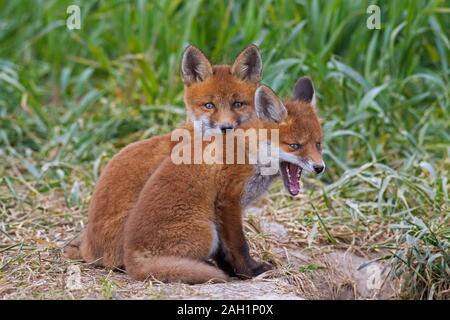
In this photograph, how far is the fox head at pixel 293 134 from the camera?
5.39 meters

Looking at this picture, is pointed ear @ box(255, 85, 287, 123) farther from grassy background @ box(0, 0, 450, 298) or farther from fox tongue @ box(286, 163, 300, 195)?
grassy background @ box(0, 0, 450, 298)

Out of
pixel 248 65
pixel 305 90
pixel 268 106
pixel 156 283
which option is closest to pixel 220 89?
pixel 248 65

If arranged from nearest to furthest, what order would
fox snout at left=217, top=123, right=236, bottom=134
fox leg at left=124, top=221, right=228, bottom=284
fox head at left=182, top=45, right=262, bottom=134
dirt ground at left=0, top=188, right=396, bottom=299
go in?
dirt ground at left=0, top=188, right=396, bottom=299, fox leg at left=124, top=221, right=228, bottom=284, fox snout at left=217, top=123, right=236, bottom=134, fox head at left=182, top=45, right=262, bottom=134

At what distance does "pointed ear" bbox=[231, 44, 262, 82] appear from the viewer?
6191 millimetres

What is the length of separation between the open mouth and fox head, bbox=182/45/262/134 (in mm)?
502

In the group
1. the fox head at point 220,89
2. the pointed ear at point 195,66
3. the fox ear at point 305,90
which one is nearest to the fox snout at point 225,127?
the fox head at point 220,89

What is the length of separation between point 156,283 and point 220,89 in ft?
5.59

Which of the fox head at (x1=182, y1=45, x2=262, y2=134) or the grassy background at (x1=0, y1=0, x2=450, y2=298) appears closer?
the fox head at (x1=182, y1=45, x2=262, y2=134)

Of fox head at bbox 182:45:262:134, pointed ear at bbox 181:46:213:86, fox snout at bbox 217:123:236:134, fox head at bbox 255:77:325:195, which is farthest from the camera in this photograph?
pointed ear at bbox 181:46:213:86

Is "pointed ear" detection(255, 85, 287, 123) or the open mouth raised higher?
"pointed ear" detection(255, 85, 287, 123)

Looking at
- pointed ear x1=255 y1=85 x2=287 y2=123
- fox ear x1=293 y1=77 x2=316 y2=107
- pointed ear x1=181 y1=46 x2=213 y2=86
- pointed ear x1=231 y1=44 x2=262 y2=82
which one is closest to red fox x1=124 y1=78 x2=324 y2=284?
pointed ear x1=255 y1=85 x2=287 y2=123

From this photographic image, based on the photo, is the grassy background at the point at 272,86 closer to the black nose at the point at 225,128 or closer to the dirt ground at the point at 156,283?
the dirt ground at the point at 156,283

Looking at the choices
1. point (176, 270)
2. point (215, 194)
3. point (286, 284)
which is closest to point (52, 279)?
point (176, 270)

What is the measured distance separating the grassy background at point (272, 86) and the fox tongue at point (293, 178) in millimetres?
797
